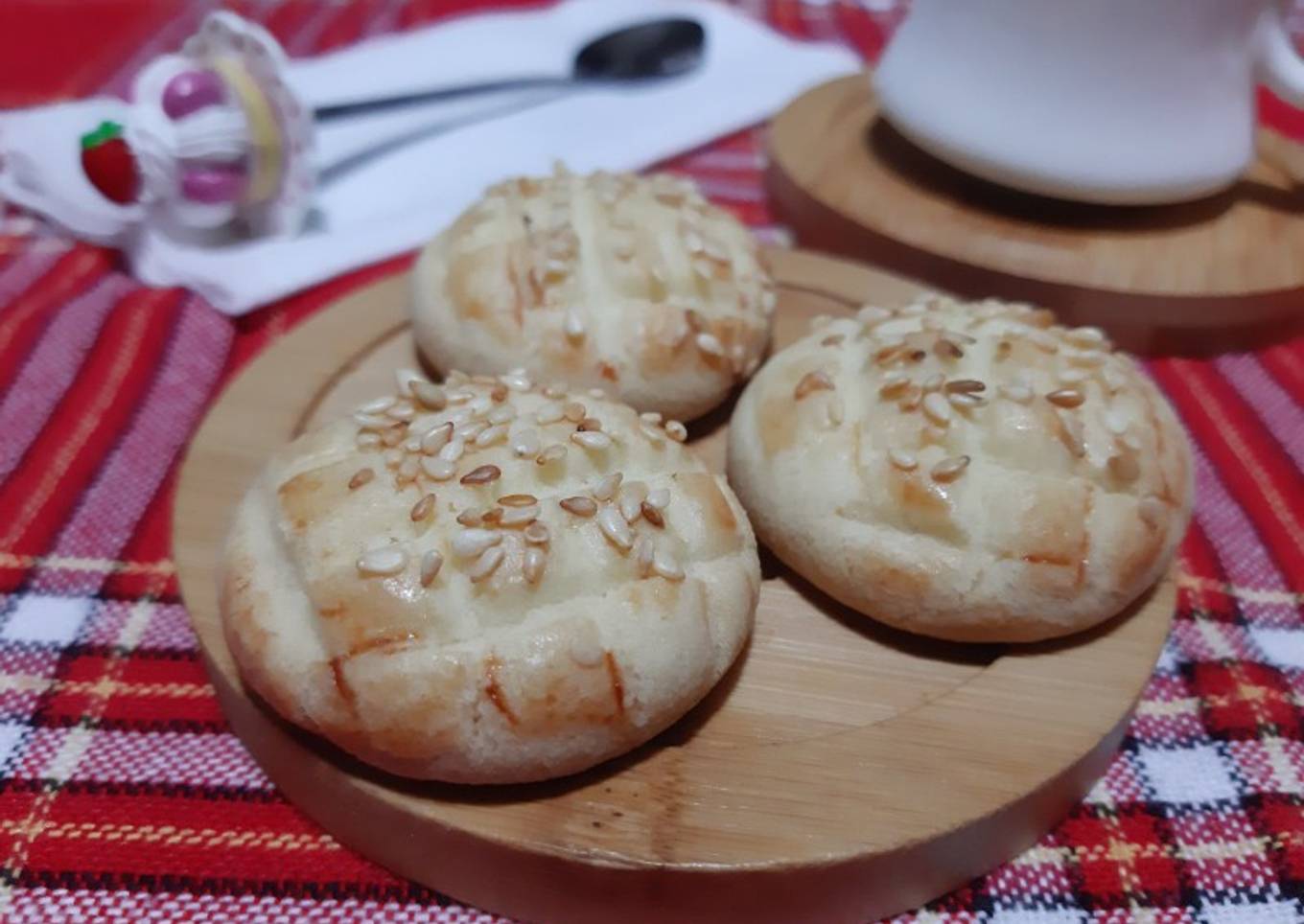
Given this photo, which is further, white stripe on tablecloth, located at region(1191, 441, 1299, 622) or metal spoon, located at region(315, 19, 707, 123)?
metal spoon, located at region(315, 19, 707, 123)

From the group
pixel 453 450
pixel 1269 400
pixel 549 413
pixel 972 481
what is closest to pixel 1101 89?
pixel 1269 400

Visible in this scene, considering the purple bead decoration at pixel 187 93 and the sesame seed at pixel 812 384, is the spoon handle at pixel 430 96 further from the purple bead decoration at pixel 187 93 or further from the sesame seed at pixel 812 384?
the sesame seed at pixel 812 384

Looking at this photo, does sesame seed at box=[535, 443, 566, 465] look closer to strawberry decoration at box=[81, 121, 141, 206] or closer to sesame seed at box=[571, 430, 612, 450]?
sesame seed at box=[571, 430, 612, 450]

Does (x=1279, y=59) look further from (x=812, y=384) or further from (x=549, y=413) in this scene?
(x=549, y=413)

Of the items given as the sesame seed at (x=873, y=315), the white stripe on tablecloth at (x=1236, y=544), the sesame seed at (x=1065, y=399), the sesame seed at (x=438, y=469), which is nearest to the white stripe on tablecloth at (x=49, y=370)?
the sesame seed at (x=438, y=469)

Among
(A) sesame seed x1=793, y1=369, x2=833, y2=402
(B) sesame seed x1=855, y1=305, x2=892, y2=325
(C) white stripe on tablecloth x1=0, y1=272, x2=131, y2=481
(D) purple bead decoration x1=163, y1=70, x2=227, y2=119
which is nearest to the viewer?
(A) sesame seed x1=793, y1=369, x2=833, y2=402

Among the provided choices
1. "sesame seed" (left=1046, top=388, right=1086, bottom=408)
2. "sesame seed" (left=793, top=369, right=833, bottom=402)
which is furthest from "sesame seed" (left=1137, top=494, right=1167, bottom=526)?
"sesame seed" (left=793, top=369, right=833, bottom=402)
